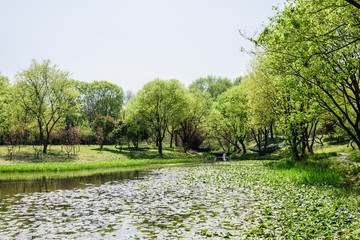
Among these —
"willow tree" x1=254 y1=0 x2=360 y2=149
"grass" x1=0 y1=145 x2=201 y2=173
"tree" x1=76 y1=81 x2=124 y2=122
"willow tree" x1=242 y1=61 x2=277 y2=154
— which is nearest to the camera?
"willow tree" x1=254 y1=0 x2=360 y2=149

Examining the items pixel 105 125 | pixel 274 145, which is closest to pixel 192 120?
pixel 274 145

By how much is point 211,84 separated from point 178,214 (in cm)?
10511

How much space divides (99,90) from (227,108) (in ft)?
189

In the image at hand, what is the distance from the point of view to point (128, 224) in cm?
1087

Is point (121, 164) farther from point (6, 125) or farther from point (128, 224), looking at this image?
point (128, 224)

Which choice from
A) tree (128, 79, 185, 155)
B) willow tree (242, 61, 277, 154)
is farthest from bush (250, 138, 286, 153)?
tree (128, 79, 185, 155)

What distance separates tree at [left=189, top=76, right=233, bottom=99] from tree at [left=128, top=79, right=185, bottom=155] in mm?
50381

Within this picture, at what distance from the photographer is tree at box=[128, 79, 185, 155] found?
6153 cm

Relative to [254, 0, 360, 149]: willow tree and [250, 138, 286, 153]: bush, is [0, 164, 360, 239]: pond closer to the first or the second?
[254, 0, 360, 149]: willow tree

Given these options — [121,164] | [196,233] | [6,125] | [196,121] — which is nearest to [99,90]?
[196,121]

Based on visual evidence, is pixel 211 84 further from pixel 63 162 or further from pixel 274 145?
pixel 63 162

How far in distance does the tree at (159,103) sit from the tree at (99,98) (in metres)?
41.7

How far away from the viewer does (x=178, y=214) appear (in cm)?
1233

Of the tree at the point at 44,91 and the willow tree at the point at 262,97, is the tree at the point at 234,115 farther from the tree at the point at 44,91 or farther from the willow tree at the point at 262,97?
the tree at the point at 44,91
